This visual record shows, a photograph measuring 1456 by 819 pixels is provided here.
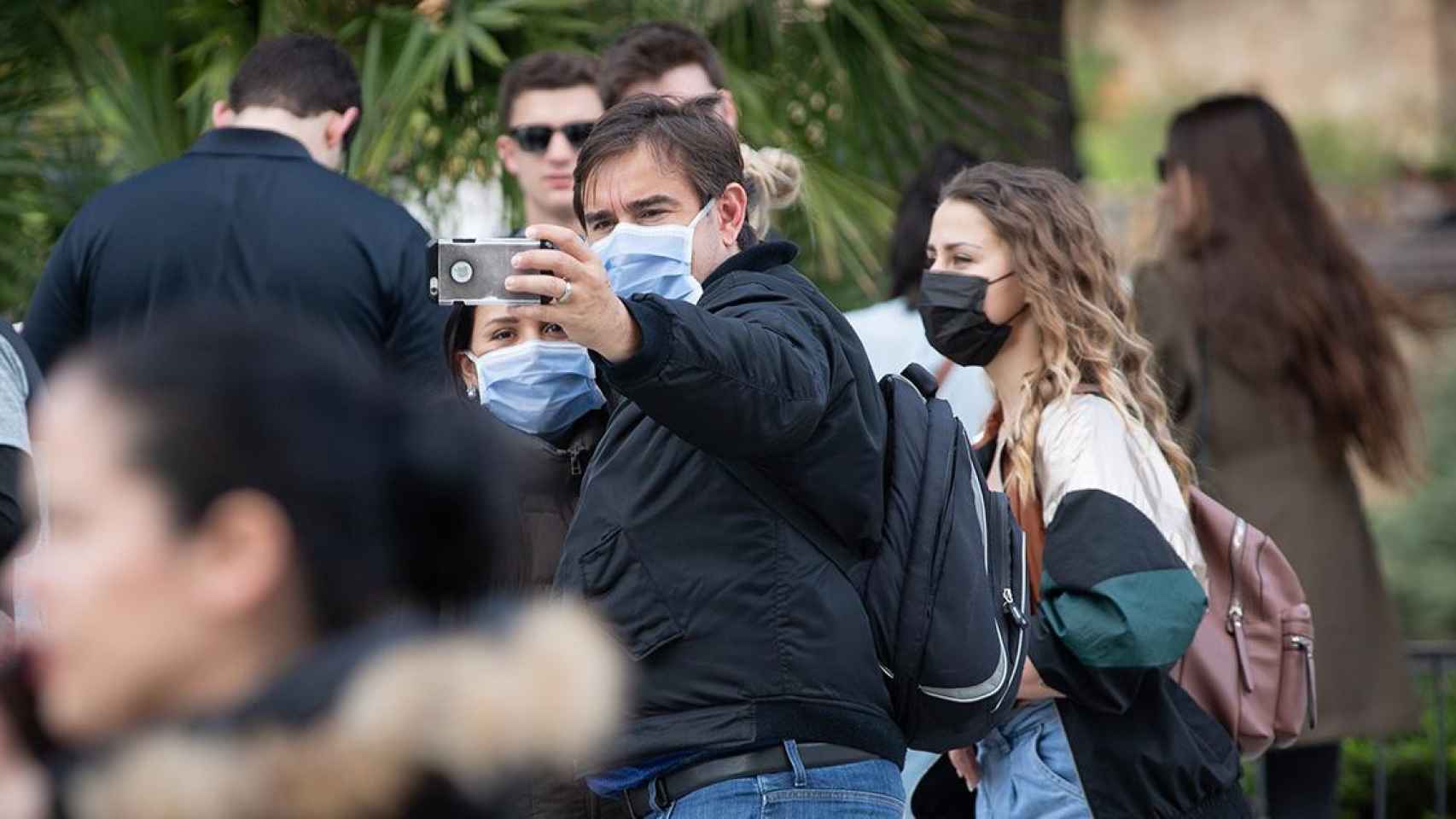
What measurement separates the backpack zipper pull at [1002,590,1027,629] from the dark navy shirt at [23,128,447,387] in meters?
1.41

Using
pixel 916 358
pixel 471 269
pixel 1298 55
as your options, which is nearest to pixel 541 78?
pixel 916 358

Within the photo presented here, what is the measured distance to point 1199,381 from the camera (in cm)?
473

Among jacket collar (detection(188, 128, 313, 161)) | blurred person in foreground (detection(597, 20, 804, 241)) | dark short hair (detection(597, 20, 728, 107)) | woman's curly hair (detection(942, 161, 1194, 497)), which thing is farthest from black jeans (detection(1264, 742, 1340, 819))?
jacket collar (detection(188, 128, 313, 161))

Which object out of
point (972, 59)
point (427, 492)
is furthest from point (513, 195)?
point (427, 492)

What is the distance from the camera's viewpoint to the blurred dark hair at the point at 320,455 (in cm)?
133

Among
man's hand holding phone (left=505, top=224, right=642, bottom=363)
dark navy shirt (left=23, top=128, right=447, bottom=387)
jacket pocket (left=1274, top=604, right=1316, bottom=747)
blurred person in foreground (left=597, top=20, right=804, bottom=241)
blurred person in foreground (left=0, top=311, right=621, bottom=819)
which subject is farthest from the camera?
blurred person in foreground (left=597, top=20, right=804, bottom=241)

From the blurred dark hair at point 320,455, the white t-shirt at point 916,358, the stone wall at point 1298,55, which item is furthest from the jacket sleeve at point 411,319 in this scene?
the stone wall at point 1298,55

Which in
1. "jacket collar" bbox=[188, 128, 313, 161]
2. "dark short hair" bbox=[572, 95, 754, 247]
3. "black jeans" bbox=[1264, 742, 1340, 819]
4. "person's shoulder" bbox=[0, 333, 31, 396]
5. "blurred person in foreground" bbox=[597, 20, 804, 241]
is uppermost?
"dark short hair" bbox=[572, 95, 754, 247]

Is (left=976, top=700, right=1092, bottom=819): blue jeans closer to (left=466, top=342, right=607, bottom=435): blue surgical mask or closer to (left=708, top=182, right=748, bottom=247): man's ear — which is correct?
(left=466, top=342, right=607, bottom=435): blue surgical mask

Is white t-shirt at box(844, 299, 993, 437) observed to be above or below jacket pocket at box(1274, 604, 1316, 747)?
above

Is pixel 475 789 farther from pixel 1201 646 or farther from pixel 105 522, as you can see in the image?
pixel 1201 646

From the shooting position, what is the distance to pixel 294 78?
14.0ft

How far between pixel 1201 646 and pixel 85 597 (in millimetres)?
2408

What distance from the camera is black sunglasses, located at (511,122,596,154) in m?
4.57
